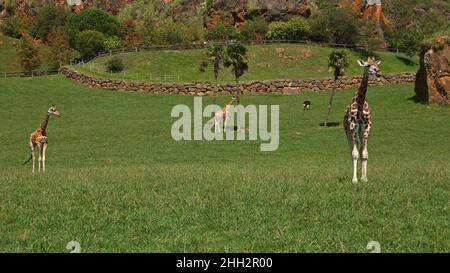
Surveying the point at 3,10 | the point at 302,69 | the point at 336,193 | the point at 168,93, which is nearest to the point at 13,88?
the point at 168,93

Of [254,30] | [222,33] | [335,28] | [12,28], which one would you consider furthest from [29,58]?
[12,28]

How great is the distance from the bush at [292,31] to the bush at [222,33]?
9087mm

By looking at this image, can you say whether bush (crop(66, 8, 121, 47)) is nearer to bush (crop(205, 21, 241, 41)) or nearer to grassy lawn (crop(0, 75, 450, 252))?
bush (crop(205, 21, 241, 41))

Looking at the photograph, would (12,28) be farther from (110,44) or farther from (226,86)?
(226,86)

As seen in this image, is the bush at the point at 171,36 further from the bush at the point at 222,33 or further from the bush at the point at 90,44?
the bush at the point at 90,44

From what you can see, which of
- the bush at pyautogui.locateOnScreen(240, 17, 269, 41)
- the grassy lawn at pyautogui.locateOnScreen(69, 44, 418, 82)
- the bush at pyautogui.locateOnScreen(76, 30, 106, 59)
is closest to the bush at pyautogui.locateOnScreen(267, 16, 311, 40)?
the bush at pyautogui.locateOnScreen(240, 17, 269, 41)

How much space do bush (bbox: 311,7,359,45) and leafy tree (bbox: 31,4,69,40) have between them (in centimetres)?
6492

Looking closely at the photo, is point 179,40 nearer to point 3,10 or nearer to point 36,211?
point 3,10

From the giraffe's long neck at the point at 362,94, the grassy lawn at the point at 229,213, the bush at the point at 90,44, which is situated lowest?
the bush at the point at 90,44

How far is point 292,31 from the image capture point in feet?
355

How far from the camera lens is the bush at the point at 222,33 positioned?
11619 cm

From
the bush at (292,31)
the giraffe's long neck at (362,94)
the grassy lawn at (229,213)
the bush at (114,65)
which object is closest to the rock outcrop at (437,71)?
the grassy lawn at (229,213)

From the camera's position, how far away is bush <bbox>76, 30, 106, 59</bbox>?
100m
